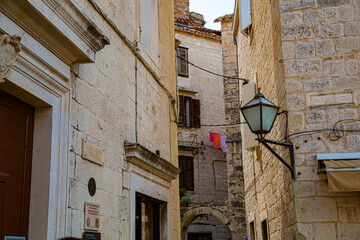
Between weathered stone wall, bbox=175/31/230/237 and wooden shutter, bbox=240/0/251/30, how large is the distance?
11.1 m

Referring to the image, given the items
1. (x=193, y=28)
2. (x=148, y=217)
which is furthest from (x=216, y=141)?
(x=148, y=217)

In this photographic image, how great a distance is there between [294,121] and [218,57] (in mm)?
17811

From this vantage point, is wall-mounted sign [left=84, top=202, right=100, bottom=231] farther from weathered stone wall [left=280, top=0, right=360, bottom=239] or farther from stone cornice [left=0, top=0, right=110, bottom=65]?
weathered stone wall [left=280, top=0, right=360, bottom=239]

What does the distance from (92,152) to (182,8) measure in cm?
1977

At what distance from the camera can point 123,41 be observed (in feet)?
20.5

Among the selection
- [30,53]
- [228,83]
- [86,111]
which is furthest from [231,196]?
[30,53]

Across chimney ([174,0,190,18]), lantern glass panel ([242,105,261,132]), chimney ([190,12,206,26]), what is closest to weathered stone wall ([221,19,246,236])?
chimney ([174,0,190,18])

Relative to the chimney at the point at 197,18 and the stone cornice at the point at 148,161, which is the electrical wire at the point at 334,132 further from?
the chimney at the point at 197,18

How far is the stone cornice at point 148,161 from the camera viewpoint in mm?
5969

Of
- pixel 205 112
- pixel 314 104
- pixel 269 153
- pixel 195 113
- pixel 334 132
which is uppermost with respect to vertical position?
pixel 205 112

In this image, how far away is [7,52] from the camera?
132 inches

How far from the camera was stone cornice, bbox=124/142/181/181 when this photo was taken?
5.97 metres

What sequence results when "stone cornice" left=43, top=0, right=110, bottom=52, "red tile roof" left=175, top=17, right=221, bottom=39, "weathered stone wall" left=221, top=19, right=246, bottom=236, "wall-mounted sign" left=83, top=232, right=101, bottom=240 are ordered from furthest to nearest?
"red tile roof" left=175, top=17, right=221, bottom=39 < "weathered stone wall" left=221, top=19, right=246, bottom=236 < "wall-mounted sign" left=83, top=232, right=101, bottom=240 < "stone cornice" left=43, top=0, right=110, bottom=52

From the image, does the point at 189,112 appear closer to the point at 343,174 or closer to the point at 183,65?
the point at 183,65
